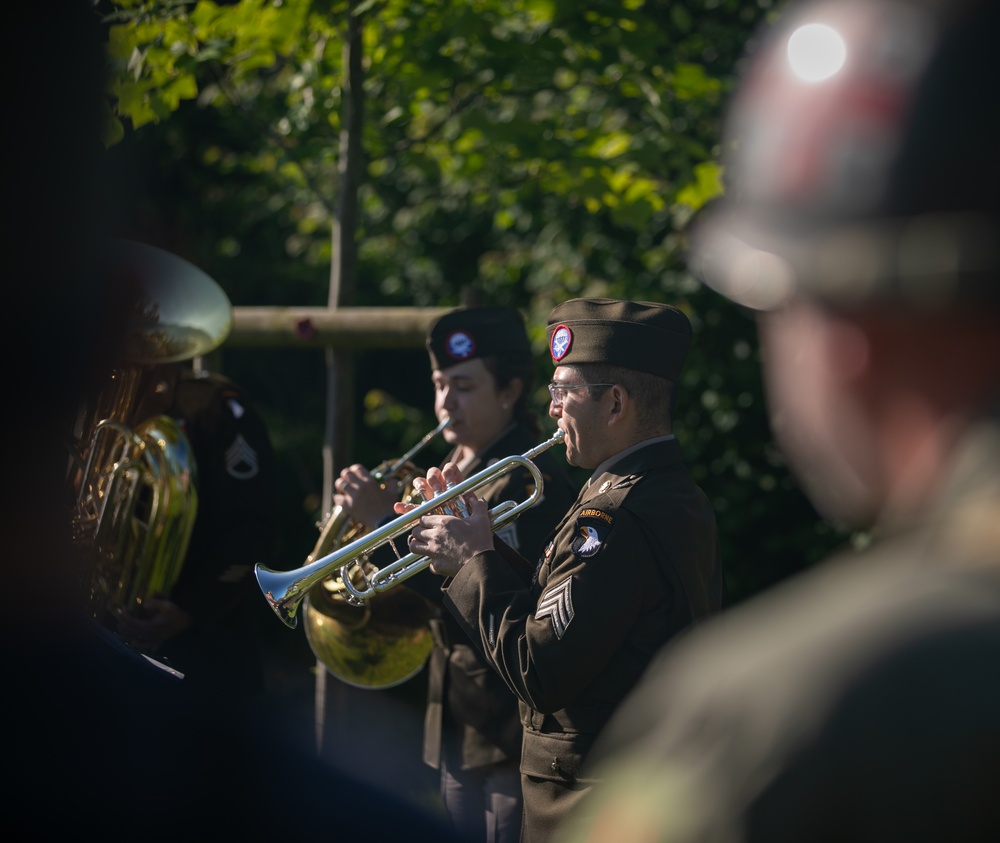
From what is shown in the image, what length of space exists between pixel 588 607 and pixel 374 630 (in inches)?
66.8

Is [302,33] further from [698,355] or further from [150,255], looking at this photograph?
[698,355]

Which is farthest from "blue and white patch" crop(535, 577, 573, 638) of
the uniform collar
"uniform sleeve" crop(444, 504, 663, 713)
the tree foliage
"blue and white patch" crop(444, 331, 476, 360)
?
the tree foliage

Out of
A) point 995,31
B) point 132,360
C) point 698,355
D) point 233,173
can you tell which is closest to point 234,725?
point 132,360

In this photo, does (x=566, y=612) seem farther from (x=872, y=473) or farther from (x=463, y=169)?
(x=463, y=169)

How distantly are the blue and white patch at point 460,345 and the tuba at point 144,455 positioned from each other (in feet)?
2.56

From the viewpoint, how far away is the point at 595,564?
2.75 metres

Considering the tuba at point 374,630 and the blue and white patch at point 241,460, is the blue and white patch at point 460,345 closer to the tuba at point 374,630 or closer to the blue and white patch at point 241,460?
the tuba at point 374,630

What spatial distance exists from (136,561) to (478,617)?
166cm

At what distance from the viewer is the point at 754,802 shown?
34.4 inches

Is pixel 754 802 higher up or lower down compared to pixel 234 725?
higher up

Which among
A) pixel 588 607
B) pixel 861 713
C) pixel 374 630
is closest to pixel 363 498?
pixel 374 630

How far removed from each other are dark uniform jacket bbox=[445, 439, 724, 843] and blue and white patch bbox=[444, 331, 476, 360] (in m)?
1.10

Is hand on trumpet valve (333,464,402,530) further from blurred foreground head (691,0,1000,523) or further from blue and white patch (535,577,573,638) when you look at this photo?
blurred foreground head (691,0,1000,523)

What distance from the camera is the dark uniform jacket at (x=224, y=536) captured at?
4172 millimetres
